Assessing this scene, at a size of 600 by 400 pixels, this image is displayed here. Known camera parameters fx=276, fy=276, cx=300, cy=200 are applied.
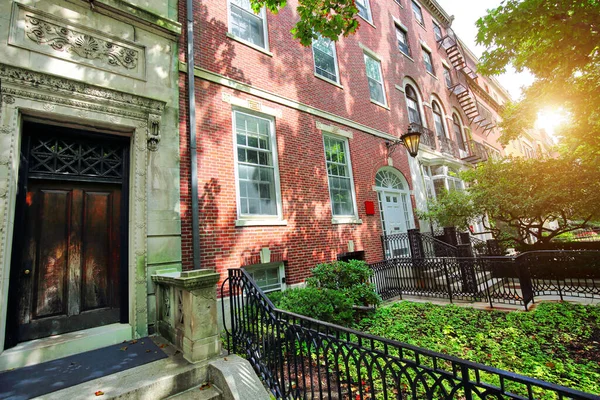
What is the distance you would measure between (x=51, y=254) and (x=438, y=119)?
60.4ft

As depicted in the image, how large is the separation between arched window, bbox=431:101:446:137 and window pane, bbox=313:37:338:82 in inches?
350

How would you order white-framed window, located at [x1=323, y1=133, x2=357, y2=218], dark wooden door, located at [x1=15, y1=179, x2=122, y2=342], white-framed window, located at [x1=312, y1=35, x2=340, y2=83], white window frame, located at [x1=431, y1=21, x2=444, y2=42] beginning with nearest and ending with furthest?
dark wooden door, located at [x1=15, y1=179, x2=122, y2=342] → white-framed window, located at [x1=323, y1=133, x2=357, y2=218] → white-framed window, located at [x1=312, y1=35, x2=340, y2=83] → white window frame, located at [x1=431, y1=21, x2=444, y2=42]

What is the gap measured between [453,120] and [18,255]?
2133cm

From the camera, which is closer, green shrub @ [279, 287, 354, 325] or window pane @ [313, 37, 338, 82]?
green shrub @ [279, 287, 354, 325]

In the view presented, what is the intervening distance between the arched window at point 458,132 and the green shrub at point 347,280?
51.0 ft

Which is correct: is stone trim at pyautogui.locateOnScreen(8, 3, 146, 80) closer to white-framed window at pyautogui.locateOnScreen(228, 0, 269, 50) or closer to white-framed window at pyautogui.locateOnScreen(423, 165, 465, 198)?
white-framed window at pyautogui.locateOnScreen(228, 0, 269, 50)

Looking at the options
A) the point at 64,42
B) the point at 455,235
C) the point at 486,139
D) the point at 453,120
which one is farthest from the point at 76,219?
the point at 486,139

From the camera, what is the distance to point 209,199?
5.93m

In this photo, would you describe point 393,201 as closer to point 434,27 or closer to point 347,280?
point 347,280

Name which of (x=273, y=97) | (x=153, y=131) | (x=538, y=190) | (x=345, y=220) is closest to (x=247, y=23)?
(x=273, y=97)

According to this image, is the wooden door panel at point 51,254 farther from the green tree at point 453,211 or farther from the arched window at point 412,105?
the arched window at point 412,105

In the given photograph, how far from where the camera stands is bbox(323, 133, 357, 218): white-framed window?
896 cm

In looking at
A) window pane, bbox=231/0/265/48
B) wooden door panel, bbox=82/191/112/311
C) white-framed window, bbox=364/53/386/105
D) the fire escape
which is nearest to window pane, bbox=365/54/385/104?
white-framed window, bbox=364/53/386/105

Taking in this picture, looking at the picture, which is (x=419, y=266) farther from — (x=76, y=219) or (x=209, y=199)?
(x=76, y=219)
